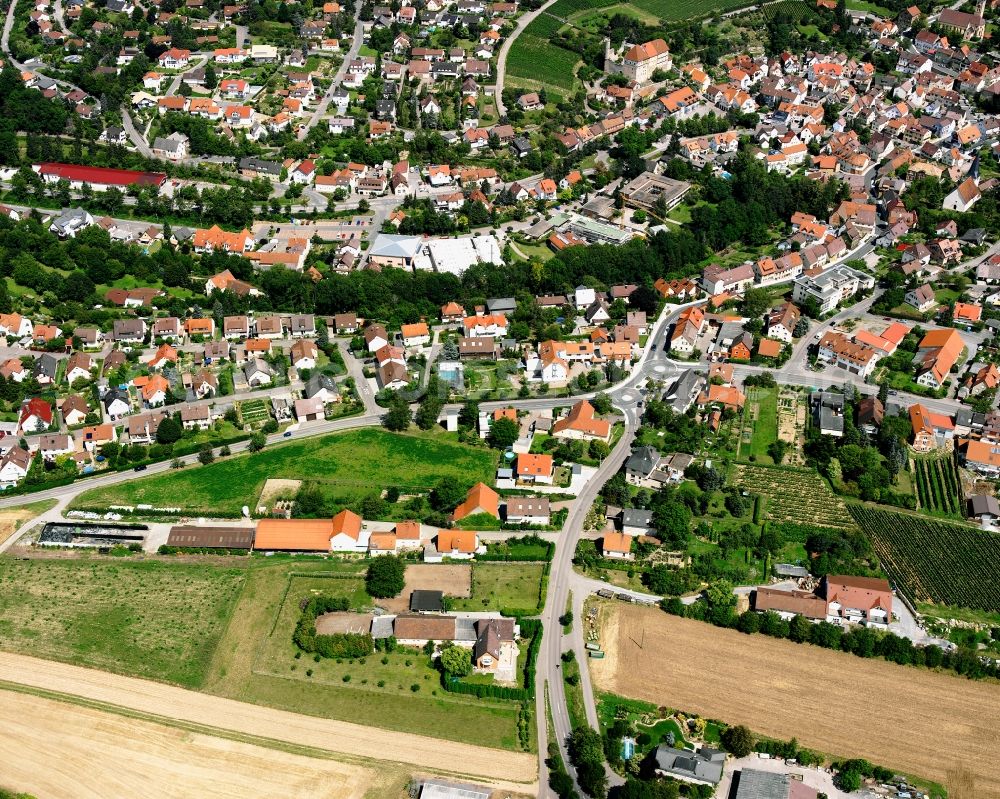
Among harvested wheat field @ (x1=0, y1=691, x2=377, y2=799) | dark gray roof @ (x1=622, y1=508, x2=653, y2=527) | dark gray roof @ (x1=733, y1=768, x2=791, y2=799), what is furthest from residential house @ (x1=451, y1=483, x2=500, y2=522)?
dark gray roof @ (x1=733, y1=768, x2=791, y2=799)

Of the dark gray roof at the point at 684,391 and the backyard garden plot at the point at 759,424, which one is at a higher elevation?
the dark gray roof at the point at 684,391

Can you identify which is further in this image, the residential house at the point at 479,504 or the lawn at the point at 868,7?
the lawn at the point at 868,7

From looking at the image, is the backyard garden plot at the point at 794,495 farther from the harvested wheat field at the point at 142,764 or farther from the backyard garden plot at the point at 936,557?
the harvested wheat field at the point at 142,764

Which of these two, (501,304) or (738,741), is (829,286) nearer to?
(501,304)

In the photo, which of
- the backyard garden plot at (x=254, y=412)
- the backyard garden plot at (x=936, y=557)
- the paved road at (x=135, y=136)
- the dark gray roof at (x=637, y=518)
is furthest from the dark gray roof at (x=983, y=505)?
the paved road at (x=135, y=136)

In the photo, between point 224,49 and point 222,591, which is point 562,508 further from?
point 224,49

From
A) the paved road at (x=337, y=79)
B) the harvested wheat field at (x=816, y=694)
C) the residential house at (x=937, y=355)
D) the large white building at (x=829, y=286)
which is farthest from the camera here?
the paved road at (x=337, y=79)

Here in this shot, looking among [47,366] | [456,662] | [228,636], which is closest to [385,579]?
[456,662]

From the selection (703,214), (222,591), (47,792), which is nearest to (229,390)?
(222,591)
